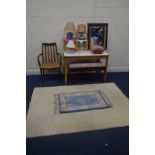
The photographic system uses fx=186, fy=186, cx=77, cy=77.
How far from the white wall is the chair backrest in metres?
0.14

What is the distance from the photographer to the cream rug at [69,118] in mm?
2594

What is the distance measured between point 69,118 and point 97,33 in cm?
267

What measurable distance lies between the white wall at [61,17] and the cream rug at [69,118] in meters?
1.65

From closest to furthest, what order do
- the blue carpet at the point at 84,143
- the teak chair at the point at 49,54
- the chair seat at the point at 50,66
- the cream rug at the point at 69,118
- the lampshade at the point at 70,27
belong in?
the blue carpet at the point at 84,143 → the cream rug at the point at 69,118 → the chair seat at the point at 50,66 → the lampshade at the point at 70,27 → the teak chair at the point at 49,54

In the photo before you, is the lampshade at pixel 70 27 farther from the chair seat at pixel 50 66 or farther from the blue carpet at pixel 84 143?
the blue carpet at pixel 84 143

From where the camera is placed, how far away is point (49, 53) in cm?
463

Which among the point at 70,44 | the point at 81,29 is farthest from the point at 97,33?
the point at 70,44

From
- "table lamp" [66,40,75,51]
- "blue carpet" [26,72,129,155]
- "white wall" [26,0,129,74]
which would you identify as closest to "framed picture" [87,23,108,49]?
"white wall" [26,0,129,74]

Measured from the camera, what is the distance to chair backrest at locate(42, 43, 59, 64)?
15.1 feet

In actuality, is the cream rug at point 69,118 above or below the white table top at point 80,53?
below

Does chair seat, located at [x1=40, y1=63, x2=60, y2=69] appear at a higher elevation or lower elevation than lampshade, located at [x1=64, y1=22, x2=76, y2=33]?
lower

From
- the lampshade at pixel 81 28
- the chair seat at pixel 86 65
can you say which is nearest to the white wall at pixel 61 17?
the lampshade at pixel 81 28

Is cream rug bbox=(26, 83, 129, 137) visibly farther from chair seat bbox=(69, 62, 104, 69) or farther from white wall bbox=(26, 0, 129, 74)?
white wall bbox=(26, 0, 129, 74)
